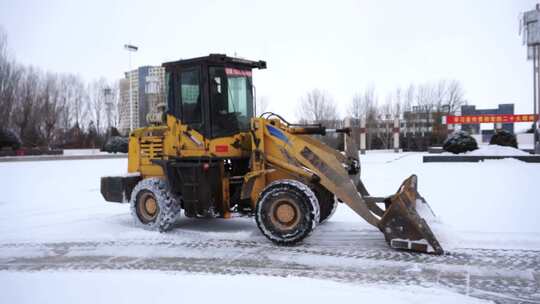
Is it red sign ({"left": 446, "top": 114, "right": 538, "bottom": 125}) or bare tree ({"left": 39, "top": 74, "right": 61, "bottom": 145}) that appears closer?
red sign ({"left": 446, "top": 114, "right": 538, "bottom": 125})

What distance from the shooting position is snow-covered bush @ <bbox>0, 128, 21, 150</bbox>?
36.6m

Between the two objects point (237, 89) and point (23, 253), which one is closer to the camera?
point (23, 253)

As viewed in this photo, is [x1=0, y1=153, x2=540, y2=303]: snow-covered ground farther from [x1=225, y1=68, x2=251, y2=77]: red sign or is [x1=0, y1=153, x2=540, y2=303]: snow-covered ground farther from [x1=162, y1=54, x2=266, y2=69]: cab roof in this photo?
[x1=162, y1=54, x2=266, y2=69]: cab roof

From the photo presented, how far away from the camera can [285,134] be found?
7.70 metres

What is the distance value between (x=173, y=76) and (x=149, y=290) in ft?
13.8

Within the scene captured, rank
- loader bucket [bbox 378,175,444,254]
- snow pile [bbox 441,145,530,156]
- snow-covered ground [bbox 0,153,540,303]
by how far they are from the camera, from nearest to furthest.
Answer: snow-covered ground [bbox 0,153,540,303] → loader bucket [bbox 378,175,444,254] → snow pile [bbox 441,145,530,156]

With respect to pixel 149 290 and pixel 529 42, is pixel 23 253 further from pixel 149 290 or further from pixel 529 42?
pixel 529 42

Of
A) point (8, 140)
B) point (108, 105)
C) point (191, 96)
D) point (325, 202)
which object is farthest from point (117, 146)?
point (325, 202)

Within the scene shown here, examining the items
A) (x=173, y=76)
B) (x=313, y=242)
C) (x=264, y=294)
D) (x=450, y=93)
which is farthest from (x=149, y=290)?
(x=450, y=93)

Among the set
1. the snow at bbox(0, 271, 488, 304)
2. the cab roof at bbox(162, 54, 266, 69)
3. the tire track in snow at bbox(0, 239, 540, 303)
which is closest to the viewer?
the snow at bbox(0, 271, 488, 304)

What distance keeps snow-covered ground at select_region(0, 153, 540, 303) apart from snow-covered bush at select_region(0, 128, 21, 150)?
2878 cm

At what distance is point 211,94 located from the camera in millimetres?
8102

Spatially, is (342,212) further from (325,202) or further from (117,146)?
(117,146)

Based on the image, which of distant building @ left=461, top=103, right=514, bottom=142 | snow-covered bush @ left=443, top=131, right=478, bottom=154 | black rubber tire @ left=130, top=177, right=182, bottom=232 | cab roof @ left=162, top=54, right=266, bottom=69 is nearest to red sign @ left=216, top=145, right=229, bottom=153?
black rubber tire @ left=130, top=177, right=182, bottom=232
